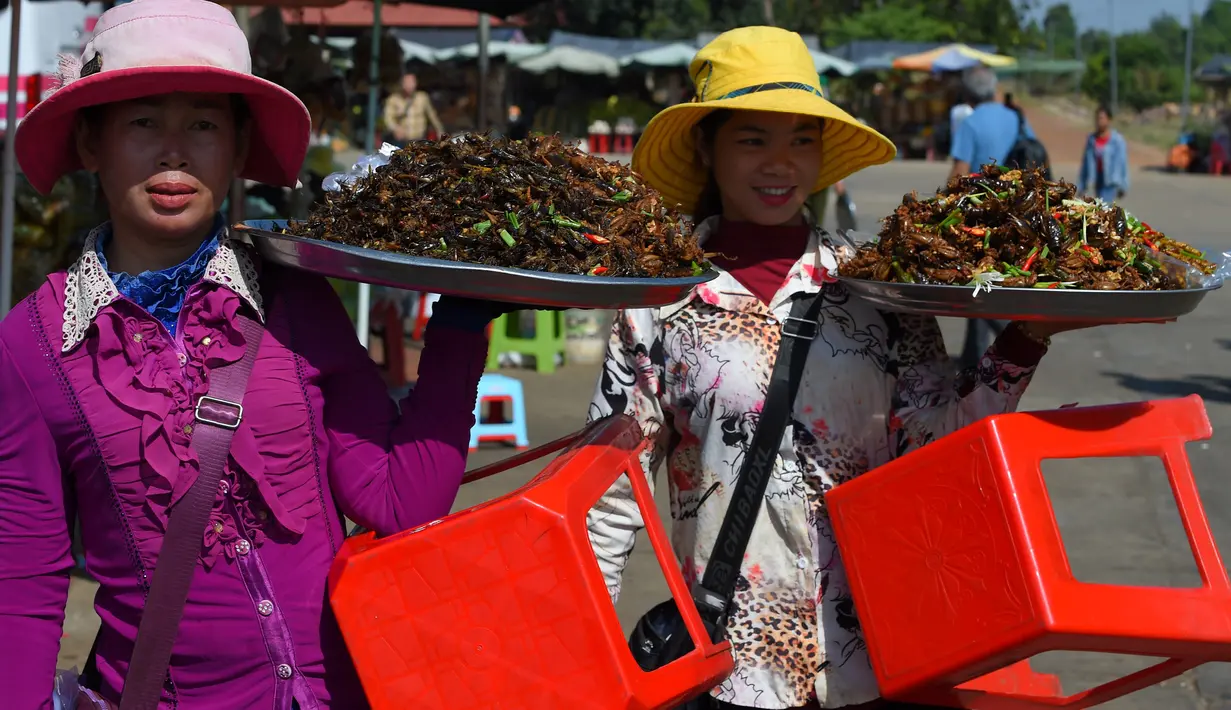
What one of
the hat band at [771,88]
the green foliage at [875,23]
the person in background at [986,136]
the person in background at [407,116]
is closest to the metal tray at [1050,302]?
the hat band at [771,88]

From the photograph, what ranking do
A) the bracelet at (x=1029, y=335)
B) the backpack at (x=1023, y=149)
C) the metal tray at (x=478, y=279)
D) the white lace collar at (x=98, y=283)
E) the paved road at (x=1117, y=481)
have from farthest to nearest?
the backpack at (x=1023, y=149) → the paved road at (x=1117, y=481) → the bracelet at (x=1029, y=335) → the white lace collar at (x=98, y=283) → the metal tray at (x=478, y=279)

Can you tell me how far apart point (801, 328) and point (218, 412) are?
46.0 inches

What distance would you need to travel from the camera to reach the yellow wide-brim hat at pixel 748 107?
266 centimetres

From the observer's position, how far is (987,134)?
972cm

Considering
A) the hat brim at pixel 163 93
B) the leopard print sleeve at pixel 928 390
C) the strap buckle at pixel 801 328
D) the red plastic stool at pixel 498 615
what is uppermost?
the hat brim at pixel 163 93

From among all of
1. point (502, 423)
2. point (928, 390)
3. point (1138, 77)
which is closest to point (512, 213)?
point (928, 390)

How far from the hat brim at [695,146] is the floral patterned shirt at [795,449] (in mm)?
338

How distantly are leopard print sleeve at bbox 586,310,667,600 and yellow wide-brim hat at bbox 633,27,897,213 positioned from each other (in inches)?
16.0

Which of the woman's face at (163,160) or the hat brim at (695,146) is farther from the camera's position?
the hat brim at (695,146)

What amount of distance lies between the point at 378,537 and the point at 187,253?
54 cm

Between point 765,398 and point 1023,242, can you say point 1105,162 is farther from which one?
point 1023,242

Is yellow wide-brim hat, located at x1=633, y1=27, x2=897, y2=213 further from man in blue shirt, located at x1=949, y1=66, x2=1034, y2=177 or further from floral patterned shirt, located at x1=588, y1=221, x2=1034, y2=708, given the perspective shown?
man in blue shirt, located at x1=949, y1=66, x2=1034, y2=177

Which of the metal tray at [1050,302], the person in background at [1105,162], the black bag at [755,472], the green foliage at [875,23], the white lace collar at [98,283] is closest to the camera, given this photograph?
the white lace collar at [98,283]

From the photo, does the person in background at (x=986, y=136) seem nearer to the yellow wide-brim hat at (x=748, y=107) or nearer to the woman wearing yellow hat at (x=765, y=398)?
the yellow wide-brim hat at (x=748, y=107)
